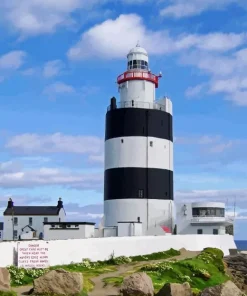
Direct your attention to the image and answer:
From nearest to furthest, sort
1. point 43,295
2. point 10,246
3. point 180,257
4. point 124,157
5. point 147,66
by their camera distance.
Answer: point 43,295 < point 10,246 < point 180,257 < point 124,157 < point 147,66

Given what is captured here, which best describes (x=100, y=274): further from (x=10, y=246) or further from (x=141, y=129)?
(x=141, y=129)

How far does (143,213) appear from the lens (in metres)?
48.6

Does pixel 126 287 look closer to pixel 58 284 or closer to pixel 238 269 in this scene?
pixel 58 284

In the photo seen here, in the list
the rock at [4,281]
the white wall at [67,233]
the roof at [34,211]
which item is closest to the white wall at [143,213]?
the white wall at [67,233]

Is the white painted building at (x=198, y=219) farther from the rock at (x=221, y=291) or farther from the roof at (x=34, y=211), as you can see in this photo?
the rock at (x=221, y=291)

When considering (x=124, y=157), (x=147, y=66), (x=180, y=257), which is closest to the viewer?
(x=180, y=257)

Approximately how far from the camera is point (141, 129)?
164 feet

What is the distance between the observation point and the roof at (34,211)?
6506 cm

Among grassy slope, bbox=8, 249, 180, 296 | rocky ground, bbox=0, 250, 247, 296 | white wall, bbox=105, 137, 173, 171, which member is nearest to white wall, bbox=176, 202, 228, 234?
white wall, bbox=105, 137, 173, 171

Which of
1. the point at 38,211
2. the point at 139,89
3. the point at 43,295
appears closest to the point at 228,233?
the point at 139,89

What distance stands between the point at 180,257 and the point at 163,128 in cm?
1496

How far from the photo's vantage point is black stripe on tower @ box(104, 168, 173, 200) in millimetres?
48969

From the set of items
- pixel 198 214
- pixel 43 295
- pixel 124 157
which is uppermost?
pixel 124 157

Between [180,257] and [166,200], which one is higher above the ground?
[166,200]
